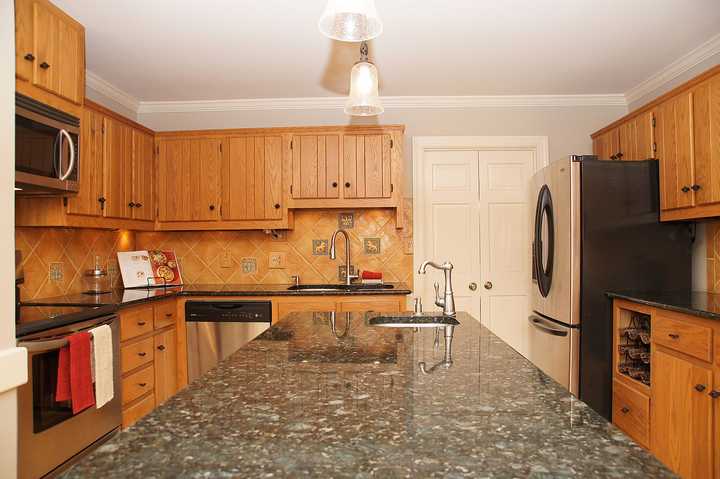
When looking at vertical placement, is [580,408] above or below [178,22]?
below

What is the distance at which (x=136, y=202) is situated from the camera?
136 inches

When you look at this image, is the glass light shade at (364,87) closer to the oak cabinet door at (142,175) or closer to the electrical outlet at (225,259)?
the oak cabinet door at (142,175)

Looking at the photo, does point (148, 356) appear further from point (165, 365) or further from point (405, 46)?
point (405, 46)

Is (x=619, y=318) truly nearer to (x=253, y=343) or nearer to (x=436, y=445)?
(x=253, y=343)

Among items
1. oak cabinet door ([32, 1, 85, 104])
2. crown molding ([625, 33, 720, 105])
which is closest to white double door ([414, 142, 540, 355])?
crown molding ([625, 33, 720, 105])

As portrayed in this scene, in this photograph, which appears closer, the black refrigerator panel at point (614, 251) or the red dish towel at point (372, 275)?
the black refrigerator panel at point (614, 251)

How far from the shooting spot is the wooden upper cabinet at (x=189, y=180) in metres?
3.72

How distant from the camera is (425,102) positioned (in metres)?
3.94

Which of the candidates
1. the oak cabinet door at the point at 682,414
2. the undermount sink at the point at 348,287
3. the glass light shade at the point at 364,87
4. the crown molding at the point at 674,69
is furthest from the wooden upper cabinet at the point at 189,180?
the crown molding at the point at 674,69

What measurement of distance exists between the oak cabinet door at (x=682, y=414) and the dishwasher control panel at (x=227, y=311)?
241cm

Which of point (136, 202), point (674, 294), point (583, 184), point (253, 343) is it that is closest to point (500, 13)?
point (583, 184)

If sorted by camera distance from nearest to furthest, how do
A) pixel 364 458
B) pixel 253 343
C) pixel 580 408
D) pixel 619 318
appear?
1. pixel 364 458
2. pixel 580 408
3. pixel 253 343
4. pixel 619 318

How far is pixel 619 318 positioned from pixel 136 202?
3369mm

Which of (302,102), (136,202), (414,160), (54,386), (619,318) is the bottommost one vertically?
(54,386)
